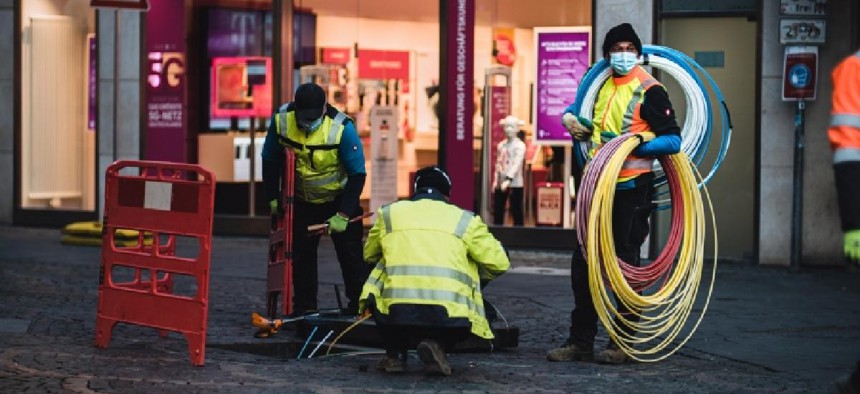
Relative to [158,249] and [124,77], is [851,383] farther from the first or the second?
[124,77]

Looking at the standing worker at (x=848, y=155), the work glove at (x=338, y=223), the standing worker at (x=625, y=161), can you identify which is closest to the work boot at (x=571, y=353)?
the standing worker at (x=625, y=161)

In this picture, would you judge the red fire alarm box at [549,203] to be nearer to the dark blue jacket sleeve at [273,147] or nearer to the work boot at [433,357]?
the dark blue jacket sleeve at [273,147]

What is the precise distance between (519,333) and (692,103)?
6.22ft

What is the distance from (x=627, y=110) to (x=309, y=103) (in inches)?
82.4

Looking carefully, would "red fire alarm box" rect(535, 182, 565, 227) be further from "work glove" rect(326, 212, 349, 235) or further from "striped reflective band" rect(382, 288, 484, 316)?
"striped reflective band" rect(382, 288, 484, 316)

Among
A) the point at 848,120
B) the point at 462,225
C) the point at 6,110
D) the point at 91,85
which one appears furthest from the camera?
the point at 6,110

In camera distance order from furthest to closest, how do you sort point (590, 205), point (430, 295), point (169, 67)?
point (169, 67) < point (590, 205) < point (430, 295)

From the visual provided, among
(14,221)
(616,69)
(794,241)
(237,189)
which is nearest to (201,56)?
(237,189)

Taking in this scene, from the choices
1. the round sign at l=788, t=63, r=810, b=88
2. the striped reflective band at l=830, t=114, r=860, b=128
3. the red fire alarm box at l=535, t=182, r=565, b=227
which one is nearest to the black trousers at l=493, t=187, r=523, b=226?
the red fire alarm box at l=535, t=182, r=565, b=227

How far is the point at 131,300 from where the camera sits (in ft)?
31.7

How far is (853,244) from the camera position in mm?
6414

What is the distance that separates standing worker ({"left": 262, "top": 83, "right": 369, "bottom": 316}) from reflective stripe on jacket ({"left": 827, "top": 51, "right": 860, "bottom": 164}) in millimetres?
4370

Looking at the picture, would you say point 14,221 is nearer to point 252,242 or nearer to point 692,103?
point 252,242

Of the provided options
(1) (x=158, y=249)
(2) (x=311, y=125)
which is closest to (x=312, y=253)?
(2) (x=311, y=125)
